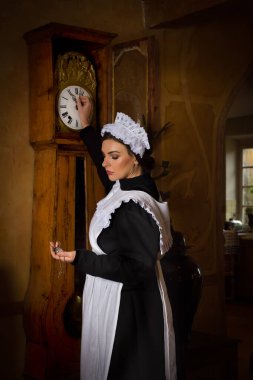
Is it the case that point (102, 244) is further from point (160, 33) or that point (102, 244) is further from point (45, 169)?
point (160, 33)

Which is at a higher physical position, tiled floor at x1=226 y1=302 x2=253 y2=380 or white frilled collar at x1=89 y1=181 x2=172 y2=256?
white frilled collar at x1=89 y1=181 x2=172 y2=256

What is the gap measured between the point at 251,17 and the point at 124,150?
2140 millimetres

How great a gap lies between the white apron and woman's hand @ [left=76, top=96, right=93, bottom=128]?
0.73 metres

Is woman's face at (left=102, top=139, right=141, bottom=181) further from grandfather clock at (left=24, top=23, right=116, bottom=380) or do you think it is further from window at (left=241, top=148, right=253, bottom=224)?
window at (left=241, top=148, right=253, bottom=224)

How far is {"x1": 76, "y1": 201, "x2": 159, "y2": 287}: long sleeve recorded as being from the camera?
2438 millimetres

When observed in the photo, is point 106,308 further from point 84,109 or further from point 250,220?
point 250,220

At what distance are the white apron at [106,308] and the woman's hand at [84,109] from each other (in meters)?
0.73

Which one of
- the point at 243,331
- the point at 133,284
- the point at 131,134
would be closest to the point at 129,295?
the point at 133,284

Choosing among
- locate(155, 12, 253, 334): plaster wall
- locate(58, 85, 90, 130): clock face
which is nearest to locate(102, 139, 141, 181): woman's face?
locate(58, 85, 90, 130): clock face

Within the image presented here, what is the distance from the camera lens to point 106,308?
2.60 metres

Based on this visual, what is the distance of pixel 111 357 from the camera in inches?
100

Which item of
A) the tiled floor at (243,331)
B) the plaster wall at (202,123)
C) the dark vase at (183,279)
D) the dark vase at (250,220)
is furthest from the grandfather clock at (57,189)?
the dark vase at (250,220)

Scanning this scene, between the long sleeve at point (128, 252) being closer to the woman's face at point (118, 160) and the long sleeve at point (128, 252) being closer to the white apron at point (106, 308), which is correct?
the white apron at point (106, 308)

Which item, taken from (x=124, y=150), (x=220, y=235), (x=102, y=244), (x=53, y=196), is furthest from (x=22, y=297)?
(x=220, y=235)
